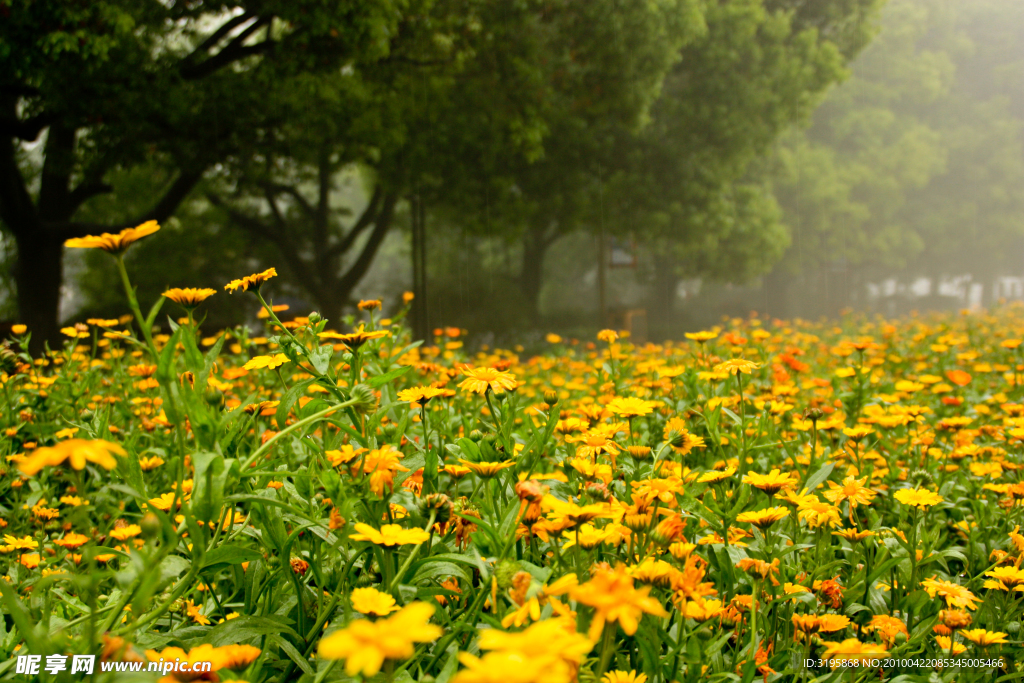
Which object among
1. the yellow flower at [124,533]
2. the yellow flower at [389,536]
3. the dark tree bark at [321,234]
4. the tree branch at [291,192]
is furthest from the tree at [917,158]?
the yellow flower at [389,536]

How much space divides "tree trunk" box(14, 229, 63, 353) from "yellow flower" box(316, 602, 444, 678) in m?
7.31

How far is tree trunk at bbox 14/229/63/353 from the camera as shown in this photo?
636 centimetres

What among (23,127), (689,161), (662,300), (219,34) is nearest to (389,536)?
(219,34)

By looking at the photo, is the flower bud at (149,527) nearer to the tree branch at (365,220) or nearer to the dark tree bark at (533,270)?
the tree branch at (365,220)

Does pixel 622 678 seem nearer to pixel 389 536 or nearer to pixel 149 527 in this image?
pixel 389 536

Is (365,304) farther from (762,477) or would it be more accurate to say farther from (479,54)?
(479,54)

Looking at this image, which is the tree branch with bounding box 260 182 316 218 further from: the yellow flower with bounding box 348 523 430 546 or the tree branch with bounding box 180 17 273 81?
the yellow flower with bounding box 348 523 430 546

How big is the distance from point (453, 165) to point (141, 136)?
352 centimetres

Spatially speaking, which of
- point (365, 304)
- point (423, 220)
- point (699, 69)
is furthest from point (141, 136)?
point (699, 69)

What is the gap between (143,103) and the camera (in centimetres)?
598

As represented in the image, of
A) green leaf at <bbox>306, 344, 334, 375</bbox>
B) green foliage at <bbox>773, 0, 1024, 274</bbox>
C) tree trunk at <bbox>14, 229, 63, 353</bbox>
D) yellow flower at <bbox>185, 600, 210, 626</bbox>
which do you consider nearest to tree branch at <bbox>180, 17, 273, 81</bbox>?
tree trunk at <bbox>14, 229, 63, 353</bbox>

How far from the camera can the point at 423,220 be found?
8578mm

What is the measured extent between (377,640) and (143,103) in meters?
6.91

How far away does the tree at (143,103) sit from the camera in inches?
229
